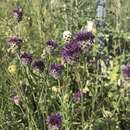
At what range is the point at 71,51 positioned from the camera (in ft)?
6.66

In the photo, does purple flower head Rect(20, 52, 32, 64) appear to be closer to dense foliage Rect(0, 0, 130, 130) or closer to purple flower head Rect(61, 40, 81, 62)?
dense foliage Rect(0, 0, 130, 130)

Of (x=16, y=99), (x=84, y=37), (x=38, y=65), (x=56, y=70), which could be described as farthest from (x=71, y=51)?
(x=16, y=99)

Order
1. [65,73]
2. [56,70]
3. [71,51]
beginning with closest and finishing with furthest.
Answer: [71,51]
[56,70]
[65,73]

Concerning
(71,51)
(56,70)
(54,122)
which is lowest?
(54,122)

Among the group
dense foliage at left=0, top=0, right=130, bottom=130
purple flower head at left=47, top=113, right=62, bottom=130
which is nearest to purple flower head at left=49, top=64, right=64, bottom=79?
dense foliage at left=0, top=0, right=130, bottom=130

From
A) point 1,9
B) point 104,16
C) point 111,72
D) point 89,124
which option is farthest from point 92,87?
point 1,9

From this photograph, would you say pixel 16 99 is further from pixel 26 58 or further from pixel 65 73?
pixel 65 73

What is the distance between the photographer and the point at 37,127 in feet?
7.47

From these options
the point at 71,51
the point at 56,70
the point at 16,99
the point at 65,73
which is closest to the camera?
the point at 71,51

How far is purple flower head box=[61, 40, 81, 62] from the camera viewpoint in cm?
201

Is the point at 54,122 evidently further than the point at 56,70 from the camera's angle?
No

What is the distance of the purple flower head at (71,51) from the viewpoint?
6.59 ft

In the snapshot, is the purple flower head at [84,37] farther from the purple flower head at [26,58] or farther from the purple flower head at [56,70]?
the purple flower head at [26,58]

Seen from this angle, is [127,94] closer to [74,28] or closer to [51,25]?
[74,28]
